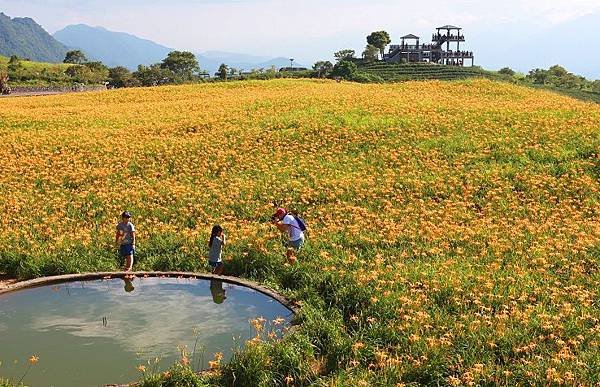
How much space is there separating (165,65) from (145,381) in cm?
12019

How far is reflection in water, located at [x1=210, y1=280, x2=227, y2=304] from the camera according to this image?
11.4 meters

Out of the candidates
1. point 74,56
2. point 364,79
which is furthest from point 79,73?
point 74,56

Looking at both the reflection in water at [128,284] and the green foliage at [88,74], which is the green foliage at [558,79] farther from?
the reflection in water at [128,284]

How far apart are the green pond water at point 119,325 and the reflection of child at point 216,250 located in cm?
60

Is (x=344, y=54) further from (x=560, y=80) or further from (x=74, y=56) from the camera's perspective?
(x=74, y=56)

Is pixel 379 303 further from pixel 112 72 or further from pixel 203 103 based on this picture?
pixel 112 72

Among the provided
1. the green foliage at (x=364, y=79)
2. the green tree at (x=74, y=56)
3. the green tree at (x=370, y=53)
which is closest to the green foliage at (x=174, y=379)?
the green foliage at (x=364, y=79)

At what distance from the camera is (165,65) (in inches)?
4779

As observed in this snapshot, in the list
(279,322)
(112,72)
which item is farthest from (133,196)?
(112,72)

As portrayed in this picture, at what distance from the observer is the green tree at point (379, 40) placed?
352 feet

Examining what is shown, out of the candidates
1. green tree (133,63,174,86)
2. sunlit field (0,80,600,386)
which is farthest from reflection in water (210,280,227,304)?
green tree (133,63,174,86)

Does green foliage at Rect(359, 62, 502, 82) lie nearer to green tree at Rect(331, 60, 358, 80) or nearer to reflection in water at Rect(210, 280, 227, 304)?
green tree at Rect(331, 60, 358, 80)

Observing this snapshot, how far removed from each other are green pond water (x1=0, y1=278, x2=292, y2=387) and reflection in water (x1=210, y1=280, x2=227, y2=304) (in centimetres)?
2

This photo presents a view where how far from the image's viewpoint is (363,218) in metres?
15.8
